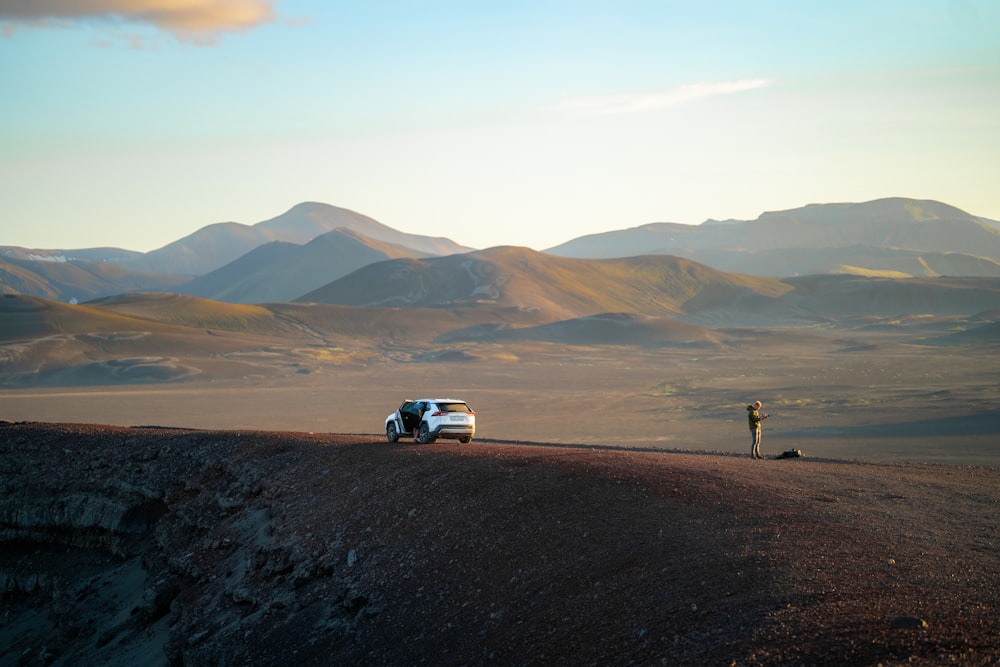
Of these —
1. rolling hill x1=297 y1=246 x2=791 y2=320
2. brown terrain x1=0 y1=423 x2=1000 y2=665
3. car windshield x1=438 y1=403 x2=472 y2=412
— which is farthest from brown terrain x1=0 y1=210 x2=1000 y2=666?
rolling hill x1=297 y1=246 x2=791 y2=320

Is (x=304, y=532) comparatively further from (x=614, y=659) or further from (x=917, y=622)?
(x=917, y=622)

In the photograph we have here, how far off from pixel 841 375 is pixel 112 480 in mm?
55648

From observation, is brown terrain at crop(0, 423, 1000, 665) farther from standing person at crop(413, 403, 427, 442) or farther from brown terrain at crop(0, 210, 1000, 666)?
standing person at crop(413, 403, 427, 442)

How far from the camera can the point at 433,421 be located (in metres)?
21.5

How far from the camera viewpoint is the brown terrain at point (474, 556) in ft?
31.4

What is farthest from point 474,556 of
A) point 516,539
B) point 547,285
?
point 547,285

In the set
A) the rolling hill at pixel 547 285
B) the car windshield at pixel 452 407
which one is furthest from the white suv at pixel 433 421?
the rolling hill at pixel 547 285

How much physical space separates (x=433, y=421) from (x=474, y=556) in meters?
8.35

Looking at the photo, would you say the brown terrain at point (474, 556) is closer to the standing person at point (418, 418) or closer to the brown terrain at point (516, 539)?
the brown terrain at point (516, 539)

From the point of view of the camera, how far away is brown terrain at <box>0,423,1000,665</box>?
377 inches

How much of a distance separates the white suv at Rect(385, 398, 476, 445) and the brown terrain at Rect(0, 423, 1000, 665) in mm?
975

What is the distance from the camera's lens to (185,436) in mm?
23516

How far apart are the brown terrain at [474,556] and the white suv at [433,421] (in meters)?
0.98

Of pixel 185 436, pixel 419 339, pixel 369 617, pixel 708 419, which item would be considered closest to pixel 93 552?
pixel 185 436
